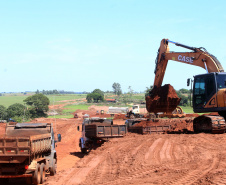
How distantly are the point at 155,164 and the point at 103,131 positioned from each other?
30.0 feet

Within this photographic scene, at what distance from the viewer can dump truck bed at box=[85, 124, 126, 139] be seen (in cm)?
2188

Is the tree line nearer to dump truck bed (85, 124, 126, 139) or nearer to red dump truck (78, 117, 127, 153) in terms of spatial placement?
red dump truck (78, 117, 127, 153)

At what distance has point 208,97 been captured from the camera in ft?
71.3

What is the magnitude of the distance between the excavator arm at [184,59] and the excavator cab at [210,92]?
1.11 metres

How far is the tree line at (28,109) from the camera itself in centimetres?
7200

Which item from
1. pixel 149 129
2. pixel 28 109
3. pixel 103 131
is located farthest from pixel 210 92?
pixel 28 109

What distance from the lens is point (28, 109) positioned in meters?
81.9

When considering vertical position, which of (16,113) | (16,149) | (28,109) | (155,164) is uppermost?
(16,149)

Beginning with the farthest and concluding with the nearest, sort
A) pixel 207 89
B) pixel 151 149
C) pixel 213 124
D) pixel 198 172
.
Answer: pixel 207 89
pixel 213 124
pixel 151 149
pixel 198 172

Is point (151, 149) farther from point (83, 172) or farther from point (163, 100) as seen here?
point (163, 100)

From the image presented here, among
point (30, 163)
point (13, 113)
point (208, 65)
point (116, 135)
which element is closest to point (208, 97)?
point (208, 65)

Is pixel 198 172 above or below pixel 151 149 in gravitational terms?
above

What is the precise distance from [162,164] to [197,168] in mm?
1815

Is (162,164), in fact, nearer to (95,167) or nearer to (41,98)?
(95,167)
